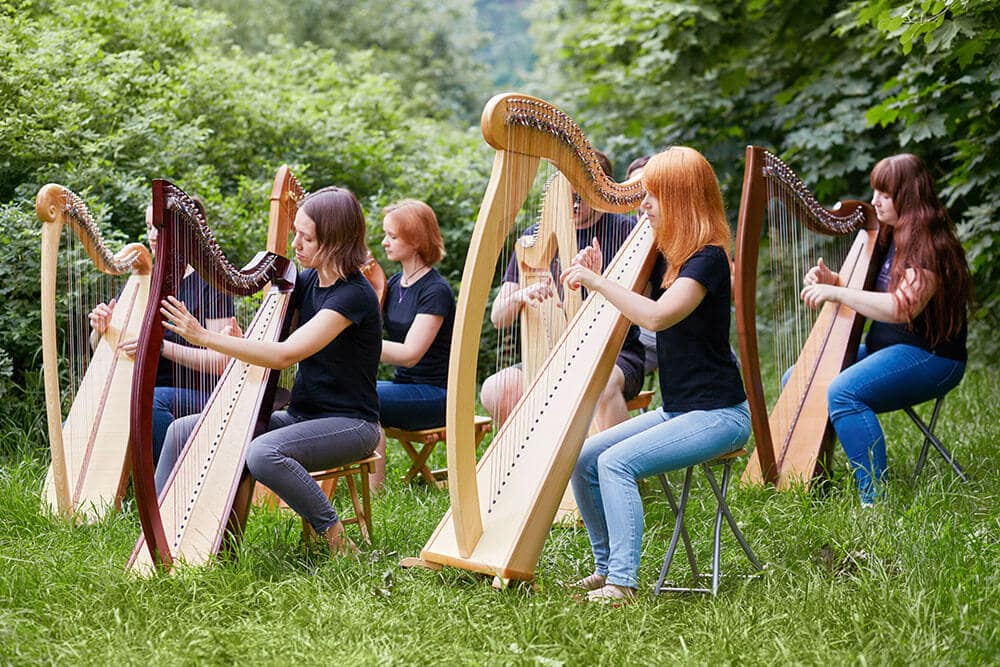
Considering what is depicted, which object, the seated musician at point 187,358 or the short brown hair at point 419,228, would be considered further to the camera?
the short brown hair at point 419,228

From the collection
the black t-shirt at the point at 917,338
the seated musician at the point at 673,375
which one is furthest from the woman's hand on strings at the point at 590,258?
the black t-shirt at the point at 917,338

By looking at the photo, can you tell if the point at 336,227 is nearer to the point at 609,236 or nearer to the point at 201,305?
the point at 201,305

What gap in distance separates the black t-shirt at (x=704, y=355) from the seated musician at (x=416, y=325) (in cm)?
154

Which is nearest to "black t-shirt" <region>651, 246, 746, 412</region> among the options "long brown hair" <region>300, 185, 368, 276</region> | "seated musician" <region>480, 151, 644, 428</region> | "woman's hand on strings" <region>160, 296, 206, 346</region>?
"seated musician" <region>480, 151, 644, 428</region>

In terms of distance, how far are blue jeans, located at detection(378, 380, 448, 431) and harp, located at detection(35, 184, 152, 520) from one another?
111cm

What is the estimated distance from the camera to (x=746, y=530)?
398 cm

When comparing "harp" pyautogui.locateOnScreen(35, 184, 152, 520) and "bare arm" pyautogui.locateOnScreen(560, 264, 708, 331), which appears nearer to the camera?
"bare arm" pyautogui.locateOnScreen(560, 264, 708, 331)

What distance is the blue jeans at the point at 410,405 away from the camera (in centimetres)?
475

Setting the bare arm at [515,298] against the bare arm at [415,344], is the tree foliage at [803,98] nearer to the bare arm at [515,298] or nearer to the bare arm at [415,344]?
the bare arm at [515,298]

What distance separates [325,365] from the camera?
372cm

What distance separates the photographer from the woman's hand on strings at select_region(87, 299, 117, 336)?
4.51 metres

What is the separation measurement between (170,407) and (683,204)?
2.52 m

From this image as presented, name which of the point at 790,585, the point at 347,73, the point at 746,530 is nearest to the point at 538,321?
the point at 746,530

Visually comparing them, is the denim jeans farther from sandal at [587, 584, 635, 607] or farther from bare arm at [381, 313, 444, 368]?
sandal at [587, 584, 635, 607]
